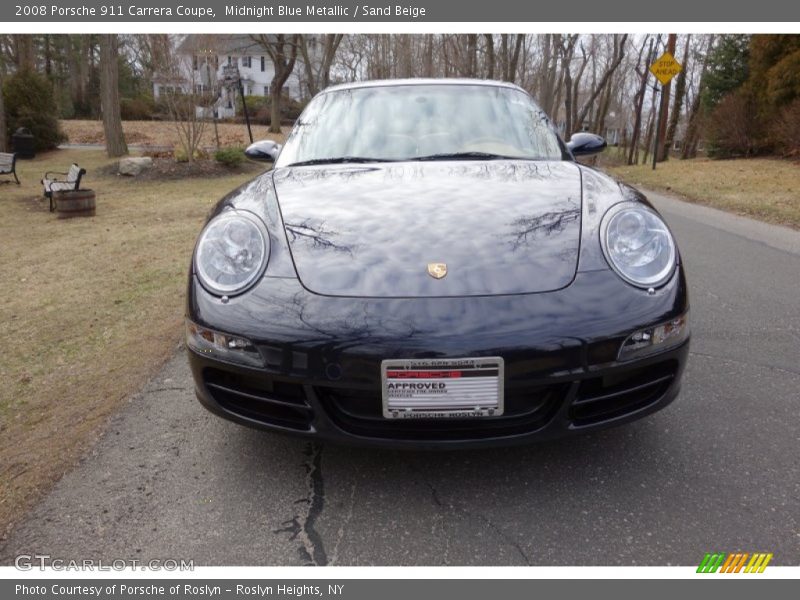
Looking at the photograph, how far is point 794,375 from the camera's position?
295 centimetres

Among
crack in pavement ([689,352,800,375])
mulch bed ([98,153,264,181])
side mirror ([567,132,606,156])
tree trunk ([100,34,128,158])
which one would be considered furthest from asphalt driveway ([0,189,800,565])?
tree trunk ([100,34,128,158])

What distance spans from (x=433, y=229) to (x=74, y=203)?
29.4 ft

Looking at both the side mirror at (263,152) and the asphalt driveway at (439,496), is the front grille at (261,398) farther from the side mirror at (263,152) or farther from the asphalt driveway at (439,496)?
the side mirror at (263,152)

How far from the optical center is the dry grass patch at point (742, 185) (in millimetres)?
8867

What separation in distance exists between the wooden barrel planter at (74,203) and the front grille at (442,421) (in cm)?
906

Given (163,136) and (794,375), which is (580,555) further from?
(163,136)

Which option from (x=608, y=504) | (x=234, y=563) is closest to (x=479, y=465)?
(x=608, y=504)

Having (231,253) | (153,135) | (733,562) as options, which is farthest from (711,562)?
(153,135)

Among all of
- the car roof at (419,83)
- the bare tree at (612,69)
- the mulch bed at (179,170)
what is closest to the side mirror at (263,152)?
the car roof at (419,83)

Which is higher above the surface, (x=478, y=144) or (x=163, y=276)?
(x=478, y=144)

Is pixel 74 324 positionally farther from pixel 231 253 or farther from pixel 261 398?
pixel 261 398

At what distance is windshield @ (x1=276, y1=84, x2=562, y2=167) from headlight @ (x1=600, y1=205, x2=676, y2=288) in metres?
0.91

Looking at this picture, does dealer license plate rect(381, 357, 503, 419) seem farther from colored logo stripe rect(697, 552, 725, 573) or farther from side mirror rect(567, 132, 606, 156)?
side mirror rect(567, 132, 606, 156)

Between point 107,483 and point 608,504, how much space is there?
1.74 meters
